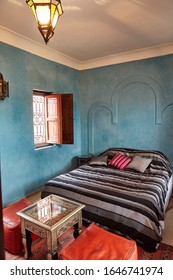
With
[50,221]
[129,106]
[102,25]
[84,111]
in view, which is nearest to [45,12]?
[102,25]

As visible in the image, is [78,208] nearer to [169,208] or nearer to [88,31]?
[169,208]

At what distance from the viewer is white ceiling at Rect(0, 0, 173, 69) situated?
83.1 inches

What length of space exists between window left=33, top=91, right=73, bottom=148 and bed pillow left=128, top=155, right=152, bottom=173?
4.24ft

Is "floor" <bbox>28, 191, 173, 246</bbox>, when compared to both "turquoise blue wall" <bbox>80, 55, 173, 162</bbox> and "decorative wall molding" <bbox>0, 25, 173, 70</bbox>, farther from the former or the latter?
"decorative wall molding" <bbox>0, 25, 173, 70</bbox>

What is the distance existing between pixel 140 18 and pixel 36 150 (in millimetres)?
2709

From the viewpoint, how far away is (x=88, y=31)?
2.73 metres

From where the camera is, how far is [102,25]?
2.56 metres

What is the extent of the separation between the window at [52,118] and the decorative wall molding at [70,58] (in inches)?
30.6

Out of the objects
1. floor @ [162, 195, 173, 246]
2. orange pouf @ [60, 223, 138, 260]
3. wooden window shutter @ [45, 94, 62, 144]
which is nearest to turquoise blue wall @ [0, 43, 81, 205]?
wooden window shutter @ [45, 94, 62, 144]

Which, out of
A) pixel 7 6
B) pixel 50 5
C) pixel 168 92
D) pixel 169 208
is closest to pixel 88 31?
pixel 7 6

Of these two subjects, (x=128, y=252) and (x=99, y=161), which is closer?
(x=128, y=252)

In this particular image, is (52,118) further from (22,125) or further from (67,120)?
(22,125)

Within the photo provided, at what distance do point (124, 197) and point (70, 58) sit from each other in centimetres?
322

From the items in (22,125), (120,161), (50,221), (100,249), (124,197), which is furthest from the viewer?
(120,161)
